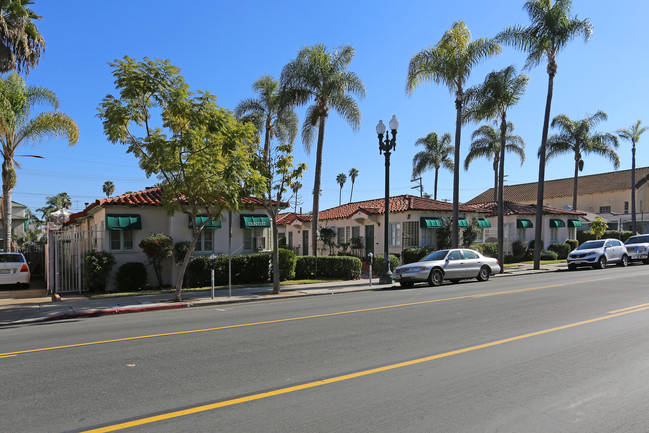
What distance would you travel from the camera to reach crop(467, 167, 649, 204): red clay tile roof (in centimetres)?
5225

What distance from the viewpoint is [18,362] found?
6.77 meters

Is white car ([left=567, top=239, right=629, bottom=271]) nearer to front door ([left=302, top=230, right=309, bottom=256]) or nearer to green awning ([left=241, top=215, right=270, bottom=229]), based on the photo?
green awning ([left=241, top=215, right=270, bottom=229])

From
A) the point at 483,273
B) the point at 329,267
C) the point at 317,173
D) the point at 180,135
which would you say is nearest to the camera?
the point at 180,135

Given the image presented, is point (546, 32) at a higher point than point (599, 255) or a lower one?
higher

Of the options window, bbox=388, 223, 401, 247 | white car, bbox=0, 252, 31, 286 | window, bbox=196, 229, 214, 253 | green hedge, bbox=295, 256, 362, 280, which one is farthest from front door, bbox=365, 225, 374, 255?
white car, bbox=0, 252, 31, 286

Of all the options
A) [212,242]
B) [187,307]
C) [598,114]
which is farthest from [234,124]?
[598,114]

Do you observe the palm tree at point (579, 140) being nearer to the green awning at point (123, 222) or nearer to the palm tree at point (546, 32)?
the palm tree at point (546, 32)

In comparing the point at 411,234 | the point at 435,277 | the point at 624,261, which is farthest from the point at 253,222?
the point at 624,261

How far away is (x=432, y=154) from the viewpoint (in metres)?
44.4

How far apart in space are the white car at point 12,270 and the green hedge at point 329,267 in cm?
1119

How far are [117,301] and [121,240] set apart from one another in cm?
466

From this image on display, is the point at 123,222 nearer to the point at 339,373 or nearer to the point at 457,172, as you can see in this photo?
the point at 339,373

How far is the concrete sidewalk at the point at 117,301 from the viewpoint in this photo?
40.6 ft

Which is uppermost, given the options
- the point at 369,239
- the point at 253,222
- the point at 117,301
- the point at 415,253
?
the point at 253,222
